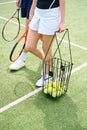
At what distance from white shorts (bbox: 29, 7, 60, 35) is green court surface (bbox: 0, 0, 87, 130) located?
77 centimetres

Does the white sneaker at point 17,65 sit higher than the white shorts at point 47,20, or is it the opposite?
the white shorts at point 47,20

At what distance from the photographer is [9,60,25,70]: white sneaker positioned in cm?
367

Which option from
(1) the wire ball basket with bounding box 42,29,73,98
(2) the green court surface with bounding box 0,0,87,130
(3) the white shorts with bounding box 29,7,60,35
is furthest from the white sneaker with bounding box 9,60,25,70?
(3) the white shorts with bounding box 29,7,60,35

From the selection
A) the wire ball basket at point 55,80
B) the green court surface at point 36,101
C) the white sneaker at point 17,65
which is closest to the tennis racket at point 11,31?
the green court surface at point 36,101

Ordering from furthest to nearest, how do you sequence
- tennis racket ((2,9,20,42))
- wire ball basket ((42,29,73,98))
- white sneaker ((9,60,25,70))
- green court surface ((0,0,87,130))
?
tennis racket ((2,9,20,42)), white sneaker ((9,60,25,70)), wire ball basket ((42,29,73,98)), green court surface ((0,0,87,130))

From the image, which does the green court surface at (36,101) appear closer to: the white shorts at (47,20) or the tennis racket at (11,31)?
the tennis racket at (11,31)

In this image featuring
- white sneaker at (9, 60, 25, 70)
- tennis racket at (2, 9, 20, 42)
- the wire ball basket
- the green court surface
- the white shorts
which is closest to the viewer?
the green court surface

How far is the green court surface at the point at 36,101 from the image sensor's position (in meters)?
2.71

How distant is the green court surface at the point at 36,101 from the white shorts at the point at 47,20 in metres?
0.77

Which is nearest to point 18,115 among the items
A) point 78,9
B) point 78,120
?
point 78,120

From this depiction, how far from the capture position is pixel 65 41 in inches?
186

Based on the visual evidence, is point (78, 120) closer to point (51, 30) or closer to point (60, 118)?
point (60, 118)

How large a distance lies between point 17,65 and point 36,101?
812mm

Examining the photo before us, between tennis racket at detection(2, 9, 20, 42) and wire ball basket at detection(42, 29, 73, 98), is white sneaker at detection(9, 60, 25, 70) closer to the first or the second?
wire ball basket at detection(42, 29, 73, 98)
